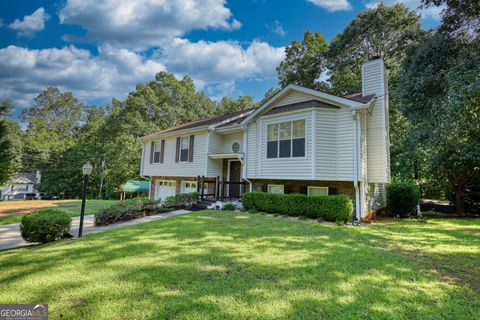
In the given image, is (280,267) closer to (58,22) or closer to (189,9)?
(189,9)

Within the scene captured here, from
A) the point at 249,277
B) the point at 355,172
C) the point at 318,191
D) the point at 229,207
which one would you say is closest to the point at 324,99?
the point at 355,172

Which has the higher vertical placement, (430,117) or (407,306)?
(430,117)

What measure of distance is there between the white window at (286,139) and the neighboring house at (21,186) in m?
47.7

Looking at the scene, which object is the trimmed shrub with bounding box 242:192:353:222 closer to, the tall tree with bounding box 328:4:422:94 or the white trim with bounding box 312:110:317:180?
the white trim with bounding box 312:110:317:180

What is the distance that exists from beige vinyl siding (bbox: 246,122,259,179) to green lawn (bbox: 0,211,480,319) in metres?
5.82

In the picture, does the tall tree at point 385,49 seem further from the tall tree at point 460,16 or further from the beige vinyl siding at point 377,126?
the tall tree at point 460,16

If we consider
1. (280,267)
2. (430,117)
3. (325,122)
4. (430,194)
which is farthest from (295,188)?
(430,194)

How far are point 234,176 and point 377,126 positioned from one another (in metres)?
8.19

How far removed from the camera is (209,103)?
132 feet

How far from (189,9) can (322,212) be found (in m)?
9.95

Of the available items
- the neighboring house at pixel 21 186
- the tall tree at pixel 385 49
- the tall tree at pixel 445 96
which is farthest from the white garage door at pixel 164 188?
the neighboring house at pixel 21 186

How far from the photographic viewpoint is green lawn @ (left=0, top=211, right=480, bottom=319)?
10.2 feet

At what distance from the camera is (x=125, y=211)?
10.4 meters

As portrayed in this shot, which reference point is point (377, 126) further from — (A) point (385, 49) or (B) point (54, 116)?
(B) point (54, 116)
